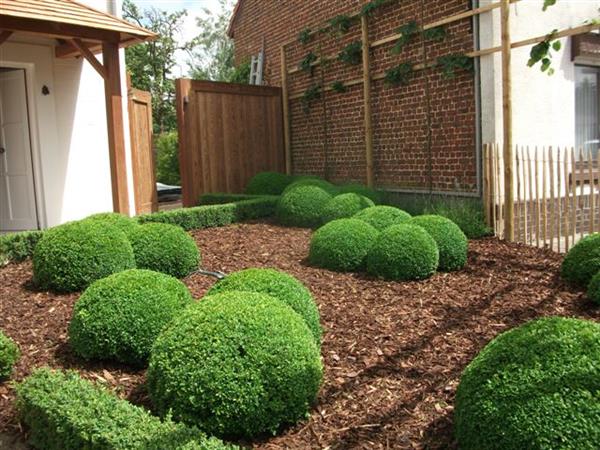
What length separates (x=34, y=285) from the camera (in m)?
5.86

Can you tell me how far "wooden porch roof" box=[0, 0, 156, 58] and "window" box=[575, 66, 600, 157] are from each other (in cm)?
665

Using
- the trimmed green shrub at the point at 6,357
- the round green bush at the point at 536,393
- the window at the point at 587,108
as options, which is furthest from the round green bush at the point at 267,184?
the round green bush at the point at 536,393

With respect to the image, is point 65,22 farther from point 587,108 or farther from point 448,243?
point 587,108

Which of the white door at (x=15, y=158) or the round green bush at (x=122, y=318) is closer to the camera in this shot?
the round green bush at (x=122, y=318)

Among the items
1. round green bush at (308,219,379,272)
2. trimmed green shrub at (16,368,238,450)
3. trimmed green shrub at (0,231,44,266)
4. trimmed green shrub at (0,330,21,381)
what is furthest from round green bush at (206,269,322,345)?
trimmed green shrub at (0,231,44,266)

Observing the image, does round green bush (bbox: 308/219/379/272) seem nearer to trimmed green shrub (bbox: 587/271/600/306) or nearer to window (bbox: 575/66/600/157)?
trimmed green shrub (bbox: 587/271/600/306)

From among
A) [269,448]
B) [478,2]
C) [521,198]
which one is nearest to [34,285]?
[269,448]

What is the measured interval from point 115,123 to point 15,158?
2626 millimetres

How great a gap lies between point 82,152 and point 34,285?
4883mm

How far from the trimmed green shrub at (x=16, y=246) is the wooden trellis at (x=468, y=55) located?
5620mm

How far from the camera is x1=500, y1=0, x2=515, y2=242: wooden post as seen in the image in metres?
7.34

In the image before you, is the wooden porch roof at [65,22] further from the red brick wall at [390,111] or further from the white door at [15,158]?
the red brick wall at [390,111]

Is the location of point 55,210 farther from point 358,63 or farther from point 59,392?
point 59,392

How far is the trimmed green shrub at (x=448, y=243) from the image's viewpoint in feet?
20.7
